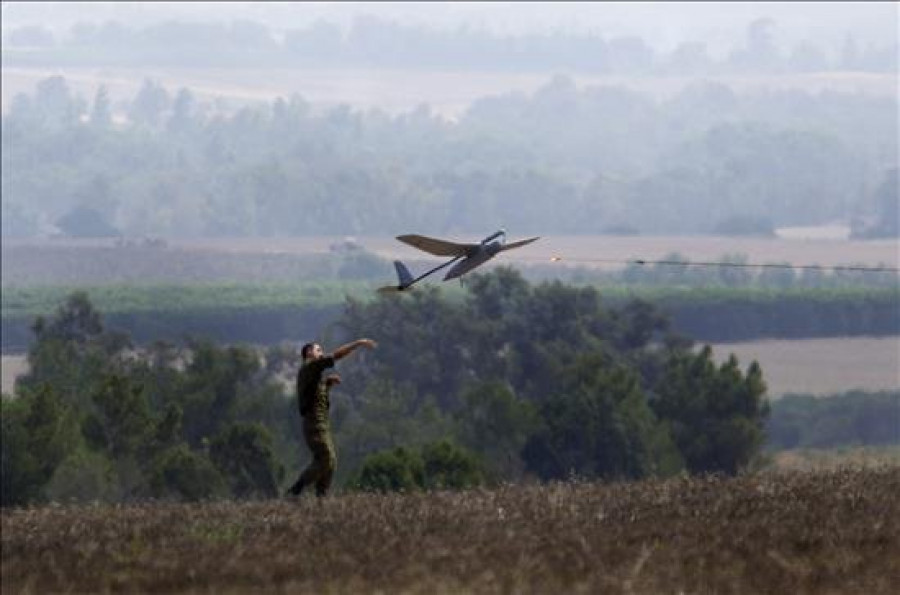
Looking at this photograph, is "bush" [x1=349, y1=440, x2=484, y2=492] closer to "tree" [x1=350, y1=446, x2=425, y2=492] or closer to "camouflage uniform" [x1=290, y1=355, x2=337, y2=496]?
"tree" [x1=350, y1=446, x2=425, y2=492]

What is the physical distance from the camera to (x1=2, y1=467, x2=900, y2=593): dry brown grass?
21734mm

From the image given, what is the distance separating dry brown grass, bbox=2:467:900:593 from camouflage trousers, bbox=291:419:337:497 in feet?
2.28

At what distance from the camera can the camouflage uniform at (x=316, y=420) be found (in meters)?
27.7

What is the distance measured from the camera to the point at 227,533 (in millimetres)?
24047

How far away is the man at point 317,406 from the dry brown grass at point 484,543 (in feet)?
2.33

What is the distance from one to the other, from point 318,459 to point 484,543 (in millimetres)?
4986

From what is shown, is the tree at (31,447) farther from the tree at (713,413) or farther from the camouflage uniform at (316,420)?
the camouflage uniform at (316,420)

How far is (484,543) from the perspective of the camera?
23469 millimetres

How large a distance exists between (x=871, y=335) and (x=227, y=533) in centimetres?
12814

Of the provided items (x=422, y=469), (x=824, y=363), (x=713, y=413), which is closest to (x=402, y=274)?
(x=422, y=469)

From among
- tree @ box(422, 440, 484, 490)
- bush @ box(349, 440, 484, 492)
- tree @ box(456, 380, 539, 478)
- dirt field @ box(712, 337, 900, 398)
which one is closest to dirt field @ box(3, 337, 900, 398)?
dirt field @ box(712, 337, 900, 398)

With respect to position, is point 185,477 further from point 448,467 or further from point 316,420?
point 316,420

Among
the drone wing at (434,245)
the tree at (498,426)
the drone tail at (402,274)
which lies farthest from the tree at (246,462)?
the drone wing at (434,245)

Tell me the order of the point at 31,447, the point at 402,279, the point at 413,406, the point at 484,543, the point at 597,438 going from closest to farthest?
the point at 484,543
the point at 402,279
the point at 31,447
the point at 597,438
the point at 413,406
